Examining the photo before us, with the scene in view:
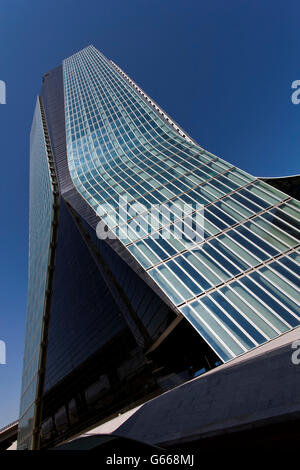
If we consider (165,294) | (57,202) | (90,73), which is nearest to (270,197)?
(165,294)

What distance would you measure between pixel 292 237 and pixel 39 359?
28.8 m

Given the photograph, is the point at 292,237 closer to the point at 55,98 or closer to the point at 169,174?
the point at 169,174

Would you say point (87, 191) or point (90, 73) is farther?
point (90, 73)

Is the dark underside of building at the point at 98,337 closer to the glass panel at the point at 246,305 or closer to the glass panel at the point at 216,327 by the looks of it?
the glass panel at the point at 216,327

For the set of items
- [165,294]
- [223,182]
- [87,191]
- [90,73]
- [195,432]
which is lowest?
[195,432]

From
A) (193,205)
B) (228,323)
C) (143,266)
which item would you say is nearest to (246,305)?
(228,323)

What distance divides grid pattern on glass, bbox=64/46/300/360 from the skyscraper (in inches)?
4.1

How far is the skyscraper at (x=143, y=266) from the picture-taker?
655 inches

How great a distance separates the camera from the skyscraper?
16625 millimetres

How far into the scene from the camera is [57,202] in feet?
132

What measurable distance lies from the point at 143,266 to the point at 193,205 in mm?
7943

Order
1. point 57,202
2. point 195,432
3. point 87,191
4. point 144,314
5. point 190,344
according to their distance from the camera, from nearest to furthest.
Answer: point 195,432 → point 190,344 → point 144,314 → point 87,191 → point 57,202

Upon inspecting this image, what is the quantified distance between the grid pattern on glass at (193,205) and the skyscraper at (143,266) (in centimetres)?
11

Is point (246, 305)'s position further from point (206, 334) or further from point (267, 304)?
point (206, 334)
